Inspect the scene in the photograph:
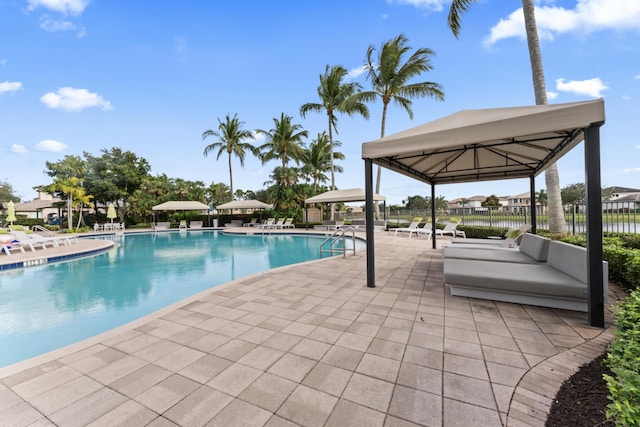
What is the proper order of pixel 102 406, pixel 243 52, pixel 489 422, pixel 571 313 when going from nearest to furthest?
1. pixel 489 422
2. pixel 102 406
3. pixel 571 313
4. pixel 243 52

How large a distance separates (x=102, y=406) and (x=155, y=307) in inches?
145

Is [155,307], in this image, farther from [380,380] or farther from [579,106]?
[579,106]

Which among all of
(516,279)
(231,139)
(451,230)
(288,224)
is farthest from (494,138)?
(231,139)

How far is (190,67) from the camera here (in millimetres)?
15914

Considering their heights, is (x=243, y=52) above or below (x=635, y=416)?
above

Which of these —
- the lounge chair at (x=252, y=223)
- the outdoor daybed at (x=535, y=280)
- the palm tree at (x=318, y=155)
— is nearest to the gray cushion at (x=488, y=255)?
the outdoor daybed at (x=535, y=280)

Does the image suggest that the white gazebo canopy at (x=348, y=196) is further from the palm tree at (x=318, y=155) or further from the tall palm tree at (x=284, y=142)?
the tall palm tree at (x=284, y=142)

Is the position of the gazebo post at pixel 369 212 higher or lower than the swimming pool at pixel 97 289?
higher

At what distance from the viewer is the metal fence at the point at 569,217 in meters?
6.37

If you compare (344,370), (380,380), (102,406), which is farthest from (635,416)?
(102,406)

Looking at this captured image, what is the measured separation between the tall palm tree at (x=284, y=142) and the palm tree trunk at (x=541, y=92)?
56.3ft

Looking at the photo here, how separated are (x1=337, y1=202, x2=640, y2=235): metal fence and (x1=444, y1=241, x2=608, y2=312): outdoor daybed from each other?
0.57 m

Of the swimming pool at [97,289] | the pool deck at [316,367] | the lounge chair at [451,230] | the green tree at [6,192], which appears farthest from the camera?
the green tree at [6,192]

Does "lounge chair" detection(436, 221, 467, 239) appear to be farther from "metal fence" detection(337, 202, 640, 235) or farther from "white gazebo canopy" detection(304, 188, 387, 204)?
"white gazebo canopy" detection(304, 188, 387, 204)
